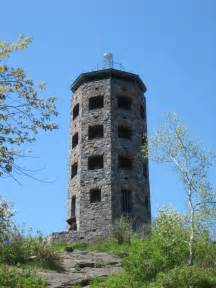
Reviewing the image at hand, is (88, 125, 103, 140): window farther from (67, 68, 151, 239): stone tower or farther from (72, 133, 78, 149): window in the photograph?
(72, 133, 78, 149): window

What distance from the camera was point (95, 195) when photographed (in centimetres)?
3772

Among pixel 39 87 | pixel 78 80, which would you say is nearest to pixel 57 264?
pixel 39 87

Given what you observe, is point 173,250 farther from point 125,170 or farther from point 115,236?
point 125,170

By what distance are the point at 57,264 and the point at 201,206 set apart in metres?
6.90

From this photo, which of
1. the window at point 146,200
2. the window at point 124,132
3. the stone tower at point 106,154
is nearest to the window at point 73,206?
the stone tower at point 106,154

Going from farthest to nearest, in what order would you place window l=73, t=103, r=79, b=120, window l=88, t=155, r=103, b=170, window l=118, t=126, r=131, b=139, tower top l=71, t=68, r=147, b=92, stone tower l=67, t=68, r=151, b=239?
window l=73, t=103, r=79, b=120 < tower top l=71, t=68, r=147, b=92 < window l=118, t=126, r=131, b=139 < window l=88, t=155, r=103, b=170 < stone tower l=67, t=68, r=151, b=239

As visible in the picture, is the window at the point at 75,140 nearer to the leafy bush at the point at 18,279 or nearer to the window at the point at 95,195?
the window at the point at 95,195

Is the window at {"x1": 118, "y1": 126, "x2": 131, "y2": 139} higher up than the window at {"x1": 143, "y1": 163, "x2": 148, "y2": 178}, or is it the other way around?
the window at {"x1": 118, "y1": 126, "x2": 131, "y2": 139}

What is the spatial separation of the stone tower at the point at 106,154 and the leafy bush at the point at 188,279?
16499 mm

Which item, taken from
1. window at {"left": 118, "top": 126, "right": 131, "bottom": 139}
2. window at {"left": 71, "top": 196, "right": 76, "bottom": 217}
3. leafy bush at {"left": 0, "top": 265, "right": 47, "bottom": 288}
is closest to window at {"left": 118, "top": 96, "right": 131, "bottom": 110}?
window at {"left": 118, "top": 126, "right": 131, "bottom": 139}

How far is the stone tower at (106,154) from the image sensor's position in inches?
1439

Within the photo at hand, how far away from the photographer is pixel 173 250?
A: 22922 mm

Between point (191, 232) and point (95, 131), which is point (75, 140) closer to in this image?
point (95, 131)

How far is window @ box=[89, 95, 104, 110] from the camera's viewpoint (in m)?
40.9
